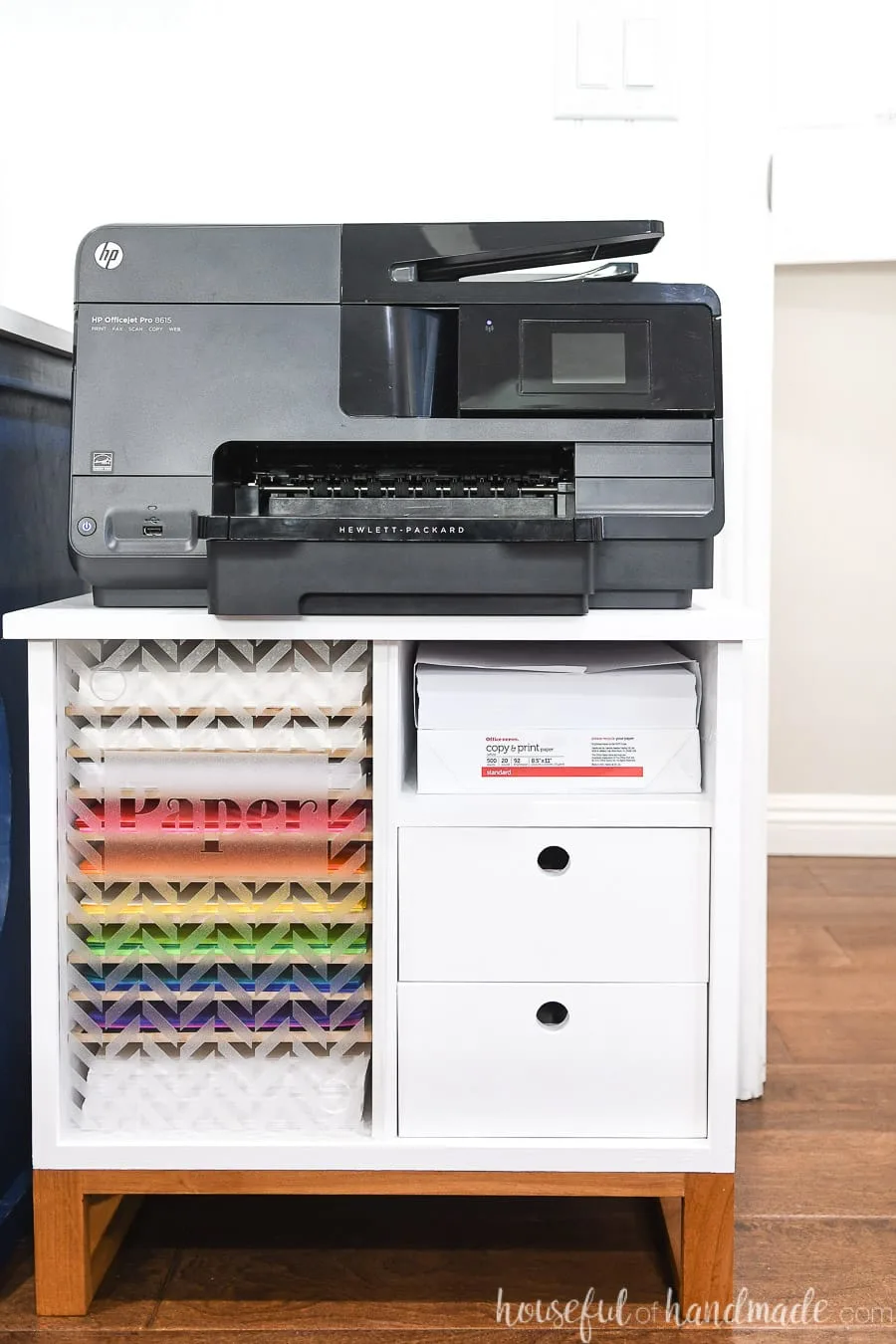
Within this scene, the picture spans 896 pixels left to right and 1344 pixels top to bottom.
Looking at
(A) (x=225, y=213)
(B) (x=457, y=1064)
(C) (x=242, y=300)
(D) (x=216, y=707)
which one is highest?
(A) (x=225, y=213)

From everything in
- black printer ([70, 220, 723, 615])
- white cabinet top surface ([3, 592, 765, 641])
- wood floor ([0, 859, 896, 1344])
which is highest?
black printer ([70, 220, 723, 615])

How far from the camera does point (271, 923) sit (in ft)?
4.09

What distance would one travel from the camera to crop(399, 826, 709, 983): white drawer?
3.92 ft

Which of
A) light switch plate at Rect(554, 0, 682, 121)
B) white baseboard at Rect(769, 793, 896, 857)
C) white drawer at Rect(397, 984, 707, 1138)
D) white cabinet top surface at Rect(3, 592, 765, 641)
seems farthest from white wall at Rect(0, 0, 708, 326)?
white baseboard at Rect(769, 793, 896, 857)

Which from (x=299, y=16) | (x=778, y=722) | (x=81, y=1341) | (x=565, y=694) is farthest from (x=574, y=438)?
(x=778, y=722)

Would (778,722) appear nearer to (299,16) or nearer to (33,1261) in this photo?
(299,16)

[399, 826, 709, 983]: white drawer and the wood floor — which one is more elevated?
[399, 826, 709, 983]: white drawer

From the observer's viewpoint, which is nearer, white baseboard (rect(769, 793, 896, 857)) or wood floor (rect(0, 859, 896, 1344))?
wood floor (rect(0, 859, 896, 1344))

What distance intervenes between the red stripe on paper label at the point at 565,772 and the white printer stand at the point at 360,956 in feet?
0.07

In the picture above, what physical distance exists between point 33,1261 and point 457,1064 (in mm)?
510

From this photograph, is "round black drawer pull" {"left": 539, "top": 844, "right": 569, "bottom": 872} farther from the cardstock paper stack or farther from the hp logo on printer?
the hp logo on printer

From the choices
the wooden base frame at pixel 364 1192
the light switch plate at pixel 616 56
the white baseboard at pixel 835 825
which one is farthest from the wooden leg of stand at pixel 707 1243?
the white baseboard at pixel 835 825

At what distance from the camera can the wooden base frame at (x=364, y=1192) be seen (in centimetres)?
121

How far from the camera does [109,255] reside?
123 cm
